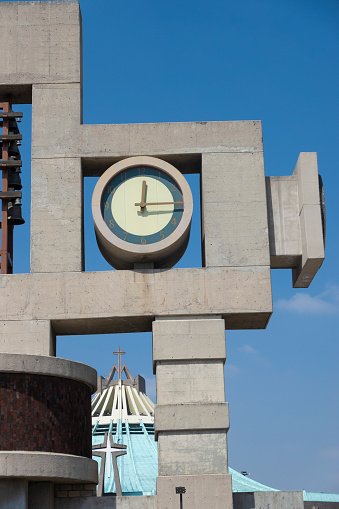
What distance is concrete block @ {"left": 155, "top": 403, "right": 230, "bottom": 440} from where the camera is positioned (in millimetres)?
27141

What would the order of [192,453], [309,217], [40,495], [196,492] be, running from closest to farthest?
[40,495], [196,492], [192,453], [309,217]

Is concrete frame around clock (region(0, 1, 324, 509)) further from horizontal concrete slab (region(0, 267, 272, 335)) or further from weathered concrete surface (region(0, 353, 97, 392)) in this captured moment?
weathered concrete surface (region(0, 353, 97, 392))

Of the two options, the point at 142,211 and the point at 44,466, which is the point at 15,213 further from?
the point at 44,466

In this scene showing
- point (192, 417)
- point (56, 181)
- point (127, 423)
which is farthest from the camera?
point (127, 423)

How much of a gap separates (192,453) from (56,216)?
8.44 meters

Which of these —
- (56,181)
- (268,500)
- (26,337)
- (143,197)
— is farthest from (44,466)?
(56,181)

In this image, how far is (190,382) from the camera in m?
27.7

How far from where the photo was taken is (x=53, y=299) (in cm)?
2839

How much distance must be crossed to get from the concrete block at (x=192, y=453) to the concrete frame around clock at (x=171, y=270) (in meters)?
0.03

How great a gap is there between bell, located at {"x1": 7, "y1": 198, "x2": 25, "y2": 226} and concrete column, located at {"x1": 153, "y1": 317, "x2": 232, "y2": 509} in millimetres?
5805

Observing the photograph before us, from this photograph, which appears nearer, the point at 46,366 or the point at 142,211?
the point at 46,366

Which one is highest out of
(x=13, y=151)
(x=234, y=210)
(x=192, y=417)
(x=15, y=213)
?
(x=13, y=151)

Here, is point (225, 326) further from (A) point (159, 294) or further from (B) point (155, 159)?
(B) point (155, 159)

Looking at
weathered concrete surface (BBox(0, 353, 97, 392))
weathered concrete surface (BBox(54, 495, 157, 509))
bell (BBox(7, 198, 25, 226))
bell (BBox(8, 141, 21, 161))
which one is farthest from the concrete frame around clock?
weathered concrete surface (BBox(0, 353, 97, 392))
